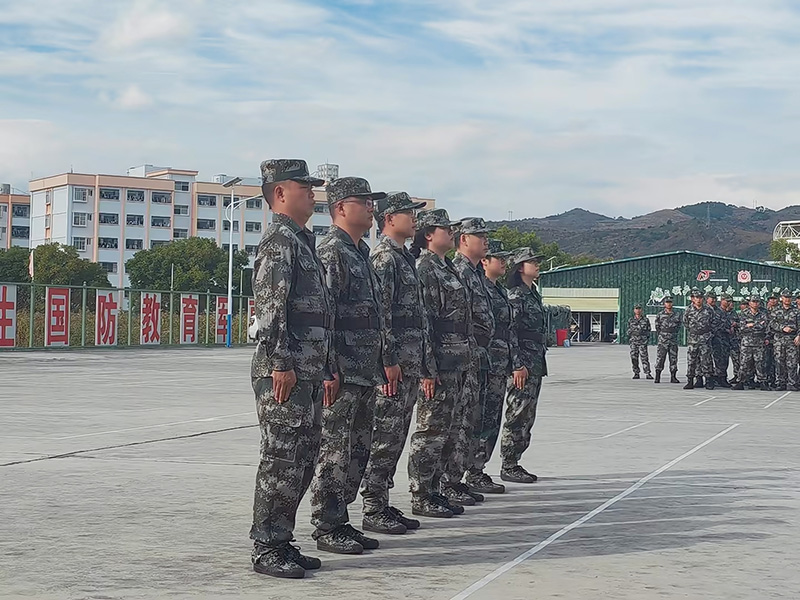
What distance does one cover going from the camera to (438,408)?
8109 millimetres

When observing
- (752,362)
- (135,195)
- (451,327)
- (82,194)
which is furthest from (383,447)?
(135,195)

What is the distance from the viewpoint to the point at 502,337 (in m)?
9.47

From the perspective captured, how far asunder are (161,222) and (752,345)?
9773 centimetres

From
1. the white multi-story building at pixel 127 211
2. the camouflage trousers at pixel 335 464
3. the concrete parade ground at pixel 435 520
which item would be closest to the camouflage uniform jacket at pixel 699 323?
the concrete parade ground at pixel 435 520

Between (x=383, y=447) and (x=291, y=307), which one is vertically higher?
(x=291, y=307)

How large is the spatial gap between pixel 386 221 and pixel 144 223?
367 feet

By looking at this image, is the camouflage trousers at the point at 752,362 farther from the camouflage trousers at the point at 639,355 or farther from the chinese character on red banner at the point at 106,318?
the chinese character on red banner at the point at 106,318

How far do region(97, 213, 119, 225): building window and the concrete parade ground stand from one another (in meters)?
102

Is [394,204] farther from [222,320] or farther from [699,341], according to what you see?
[222,320]

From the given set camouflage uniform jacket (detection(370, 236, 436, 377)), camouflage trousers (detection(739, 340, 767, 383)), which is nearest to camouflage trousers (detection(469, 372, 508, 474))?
camouflage uniform jacket (detection(370, 236, 436, 377))

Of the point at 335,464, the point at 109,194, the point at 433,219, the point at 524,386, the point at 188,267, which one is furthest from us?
the point at 109,194

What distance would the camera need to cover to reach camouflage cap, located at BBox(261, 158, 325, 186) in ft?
21.2

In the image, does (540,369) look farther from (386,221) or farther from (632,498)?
(386,221)

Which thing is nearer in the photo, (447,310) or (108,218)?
(447,310)
